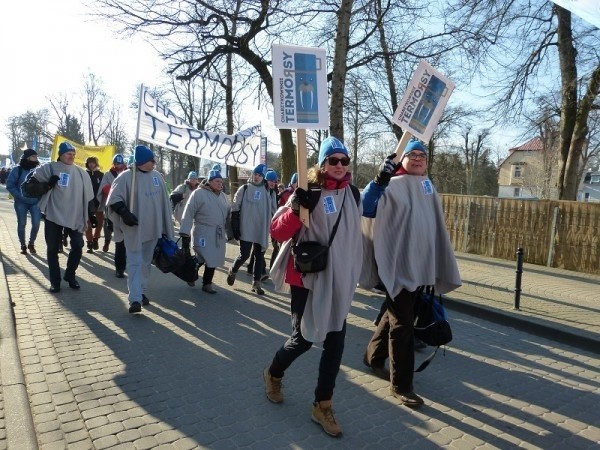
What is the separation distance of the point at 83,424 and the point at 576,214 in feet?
36.7

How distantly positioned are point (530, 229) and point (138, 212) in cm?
1003

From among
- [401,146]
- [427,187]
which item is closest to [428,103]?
[401,146]

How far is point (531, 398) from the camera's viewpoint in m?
3.88

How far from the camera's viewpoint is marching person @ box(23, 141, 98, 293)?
6172 millimetres

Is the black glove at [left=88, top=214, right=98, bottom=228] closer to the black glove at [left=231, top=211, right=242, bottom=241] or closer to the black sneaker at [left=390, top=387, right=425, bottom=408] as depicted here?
the black glove at [left=231, top=211, right=242, bottom=241]

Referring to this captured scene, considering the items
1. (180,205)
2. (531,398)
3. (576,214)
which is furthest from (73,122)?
(531,398)

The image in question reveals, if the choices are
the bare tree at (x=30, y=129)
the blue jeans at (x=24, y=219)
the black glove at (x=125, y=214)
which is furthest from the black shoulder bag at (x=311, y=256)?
the bare tree at (x=30, y=129)

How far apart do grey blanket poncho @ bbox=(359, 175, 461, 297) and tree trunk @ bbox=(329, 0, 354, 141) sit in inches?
193

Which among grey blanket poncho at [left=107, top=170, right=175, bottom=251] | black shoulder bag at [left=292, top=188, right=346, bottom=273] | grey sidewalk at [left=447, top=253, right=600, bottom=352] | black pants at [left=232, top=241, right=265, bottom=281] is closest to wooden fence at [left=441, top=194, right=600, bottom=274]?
grey sidewalk at [left=447, top=253, right=600, bottom=352]

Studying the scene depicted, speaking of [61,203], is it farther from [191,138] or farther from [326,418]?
[326,418]

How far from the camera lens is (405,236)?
3.70m

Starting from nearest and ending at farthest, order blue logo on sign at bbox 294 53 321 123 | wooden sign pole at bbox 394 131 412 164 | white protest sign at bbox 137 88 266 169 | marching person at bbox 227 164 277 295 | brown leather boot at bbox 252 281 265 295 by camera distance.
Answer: blue logo on sign at bbox 294 53 321 123
wooden sign pole at bbox 394 131 412 164
brown leather boot at bbox 252 281 265 295
marching person at bbox 227 164 277 295
white protest sign at bbox 137 88 266 169

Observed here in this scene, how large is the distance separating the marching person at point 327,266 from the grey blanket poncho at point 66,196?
4281 mm

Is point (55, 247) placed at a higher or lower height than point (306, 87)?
lower
